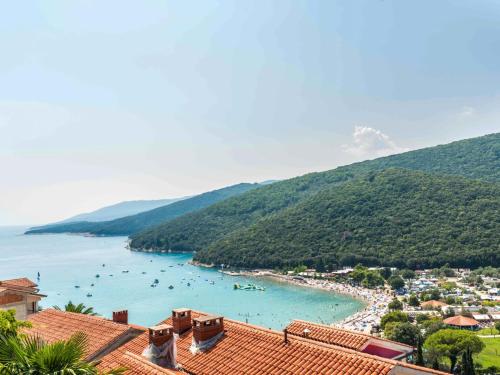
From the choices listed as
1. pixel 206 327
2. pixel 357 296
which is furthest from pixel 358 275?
pixel 206 327

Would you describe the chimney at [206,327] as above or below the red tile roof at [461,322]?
above

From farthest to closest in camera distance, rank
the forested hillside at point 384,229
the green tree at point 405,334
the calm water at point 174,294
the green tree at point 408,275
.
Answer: the forested hillside at point 384,229 < the green tree at point 408,275 < the calm water at point 174,294 < the green tree at point 405,334

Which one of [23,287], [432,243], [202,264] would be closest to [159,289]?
[202,264]

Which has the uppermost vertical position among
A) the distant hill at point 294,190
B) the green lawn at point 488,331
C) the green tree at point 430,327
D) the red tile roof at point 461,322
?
the distant hill at point 294,190

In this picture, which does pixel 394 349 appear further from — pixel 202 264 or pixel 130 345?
pixel 202 264

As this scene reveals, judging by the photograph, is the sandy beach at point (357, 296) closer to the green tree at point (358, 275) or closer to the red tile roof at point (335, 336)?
the green tree at point (358, 275)

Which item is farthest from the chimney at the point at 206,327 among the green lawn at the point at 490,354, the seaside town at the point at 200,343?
the green lawn at the point at 490,354

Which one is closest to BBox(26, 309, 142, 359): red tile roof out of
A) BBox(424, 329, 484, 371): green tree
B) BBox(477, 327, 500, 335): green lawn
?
BBox(424, 329, 484, 371): green tree

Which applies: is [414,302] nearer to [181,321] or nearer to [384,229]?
[384,229]
